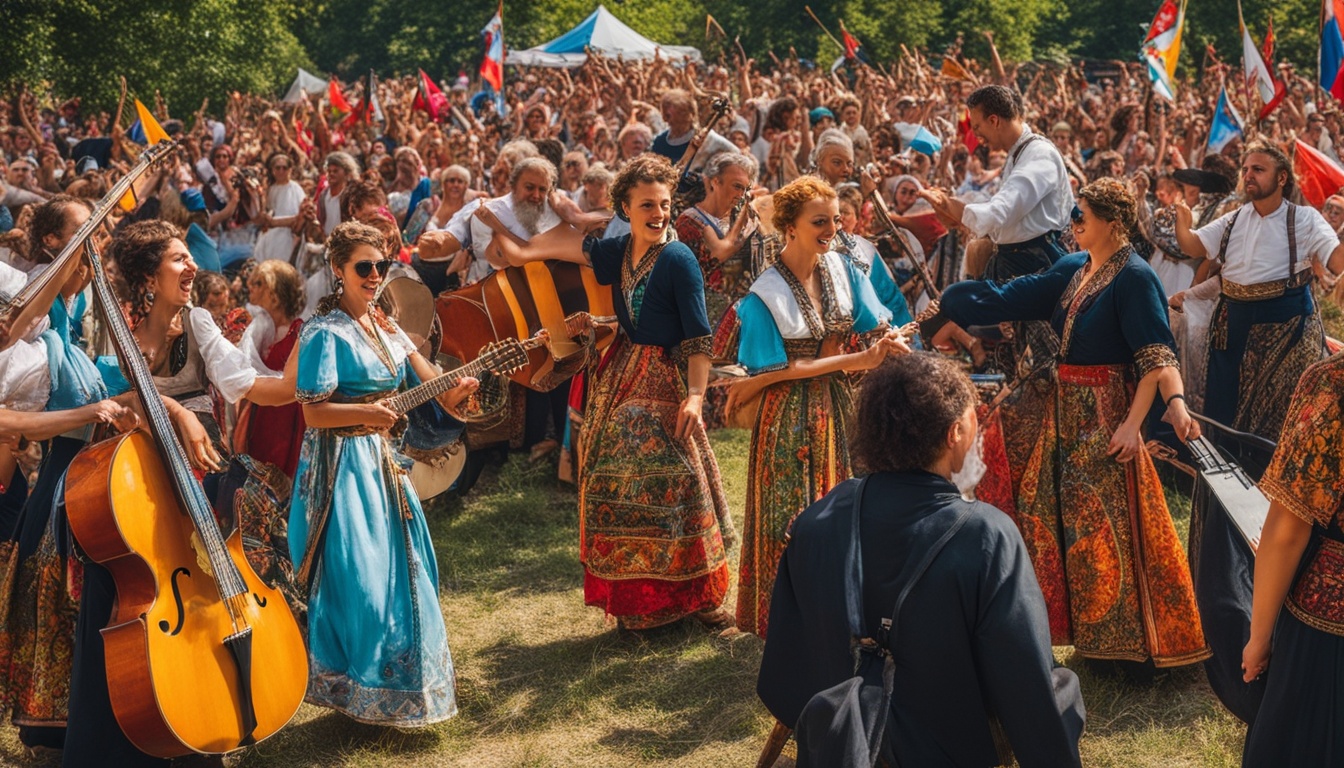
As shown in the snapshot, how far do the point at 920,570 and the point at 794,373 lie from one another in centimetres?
254

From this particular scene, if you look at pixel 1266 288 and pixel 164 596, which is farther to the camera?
pixel 1266 288

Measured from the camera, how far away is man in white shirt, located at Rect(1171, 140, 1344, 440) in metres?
7.30

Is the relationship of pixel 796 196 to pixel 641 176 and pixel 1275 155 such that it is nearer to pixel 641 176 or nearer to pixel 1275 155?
pixel 641 176

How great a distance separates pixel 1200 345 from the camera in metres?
8.27

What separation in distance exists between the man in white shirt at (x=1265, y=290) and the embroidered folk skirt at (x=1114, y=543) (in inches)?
110

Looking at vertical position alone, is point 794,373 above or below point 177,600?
above

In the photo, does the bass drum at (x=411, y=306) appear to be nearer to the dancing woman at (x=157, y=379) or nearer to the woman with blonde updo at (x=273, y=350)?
the woman with blonde updo at (x=273, y=350)

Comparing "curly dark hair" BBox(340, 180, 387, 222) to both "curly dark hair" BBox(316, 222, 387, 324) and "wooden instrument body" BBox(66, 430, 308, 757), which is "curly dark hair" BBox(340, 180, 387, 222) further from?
"wooden instrument body" BBox(66, 430, 308, 757)

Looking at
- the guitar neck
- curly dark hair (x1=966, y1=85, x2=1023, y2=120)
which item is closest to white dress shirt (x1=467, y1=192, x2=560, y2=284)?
curly dark hair (x1=966, y1=85, x2=1023, y2=120)

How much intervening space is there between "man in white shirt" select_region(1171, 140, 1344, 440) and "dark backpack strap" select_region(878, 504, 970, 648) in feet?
17.0

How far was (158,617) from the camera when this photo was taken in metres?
4.10

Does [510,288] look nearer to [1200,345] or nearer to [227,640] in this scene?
[227,640]

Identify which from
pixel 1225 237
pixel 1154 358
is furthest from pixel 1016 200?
pixel 1225 237

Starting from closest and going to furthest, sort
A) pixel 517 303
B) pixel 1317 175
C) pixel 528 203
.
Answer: pixel 517 303 → pixel 528 203 → pixel 1317 175
